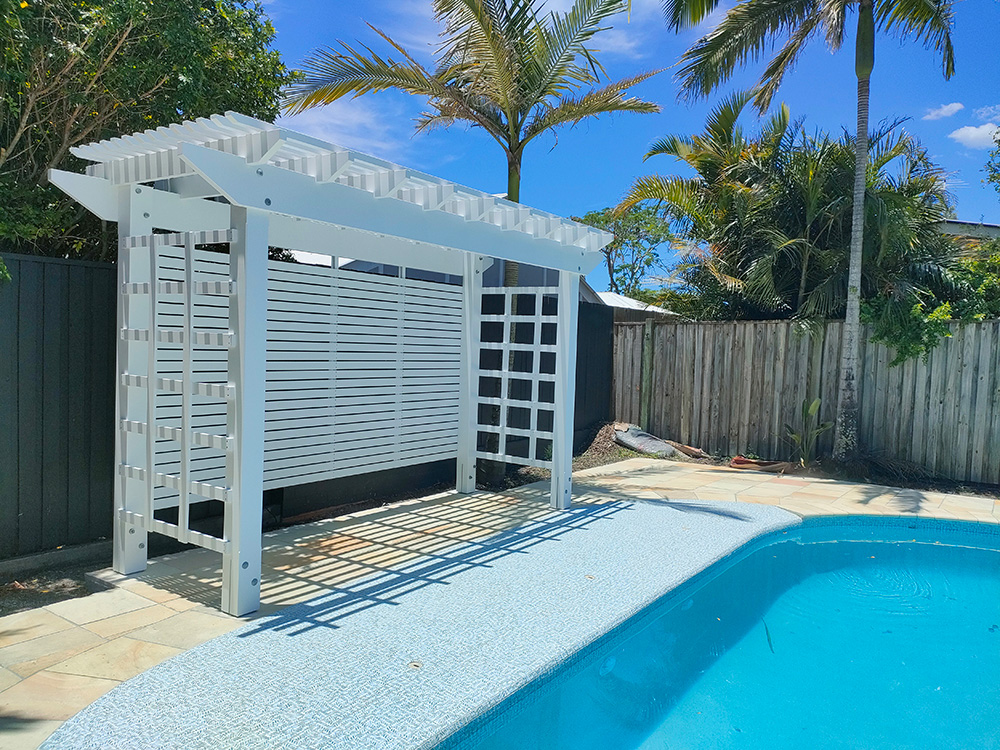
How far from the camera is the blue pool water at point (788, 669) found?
2.94 metres

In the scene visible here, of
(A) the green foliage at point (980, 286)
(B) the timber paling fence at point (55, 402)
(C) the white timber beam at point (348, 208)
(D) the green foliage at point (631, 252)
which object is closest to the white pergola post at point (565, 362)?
(C) the white timber beam at point (348, 208)

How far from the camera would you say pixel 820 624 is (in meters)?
4.26

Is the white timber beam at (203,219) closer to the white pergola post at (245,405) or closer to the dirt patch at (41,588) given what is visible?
the white pergola post at (245,405)

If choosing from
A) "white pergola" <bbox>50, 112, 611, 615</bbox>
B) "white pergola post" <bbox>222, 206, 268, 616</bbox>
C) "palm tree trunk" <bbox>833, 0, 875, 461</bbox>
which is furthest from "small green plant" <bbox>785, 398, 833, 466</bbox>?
"white pergola post" <bbox>222, 206, 268, 616</bbox>

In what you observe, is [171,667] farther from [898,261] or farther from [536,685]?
[898,261]

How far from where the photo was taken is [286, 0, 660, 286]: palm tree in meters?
6.14

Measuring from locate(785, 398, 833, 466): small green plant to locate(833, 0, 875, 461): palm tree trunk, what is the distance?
0.24m

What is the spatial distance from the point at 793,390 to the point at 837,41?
407cm

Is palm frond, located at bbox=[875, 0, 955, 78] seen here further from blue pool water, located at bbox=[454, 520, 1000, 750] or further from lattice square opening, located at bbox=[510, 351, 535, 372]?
blue pool water, located at bbox=[454, 520, 1000, 750]

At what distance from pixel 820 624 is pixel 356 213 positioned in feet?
12.4

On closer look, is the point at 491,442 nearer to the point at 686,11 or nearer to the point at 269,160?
the point at 269,160

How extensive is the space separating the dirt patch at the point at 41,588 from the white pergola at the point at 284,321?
241mm

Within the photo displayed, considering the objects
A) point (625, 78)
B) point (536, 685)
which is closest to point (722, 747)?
point (536, 685)

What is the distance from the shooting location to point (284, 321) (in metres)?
4.83
